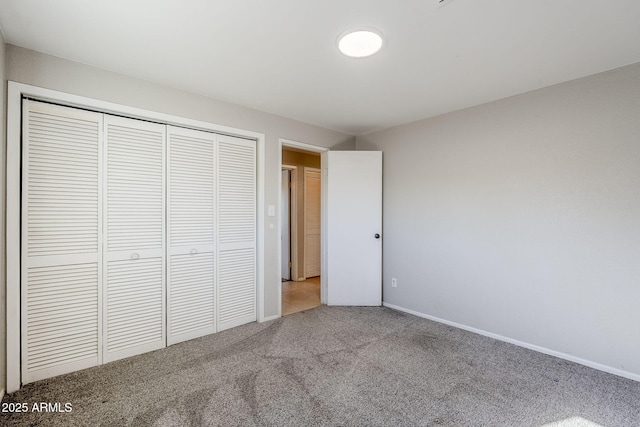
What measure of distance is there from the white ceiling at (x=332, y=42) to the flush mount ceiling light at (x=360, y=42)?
0.20ft

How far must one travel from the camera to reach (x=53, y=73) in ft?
6.78

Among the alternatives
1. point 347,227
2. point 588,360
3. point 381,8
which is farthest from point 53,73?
point 588,360

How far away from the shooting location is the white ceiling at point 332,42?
1.59 m

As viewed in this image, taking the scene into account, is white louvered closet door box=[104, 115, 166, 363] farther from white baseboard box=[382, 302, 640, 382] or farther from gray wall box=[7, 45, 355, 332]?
white baseboard box=[382, 302, 640, 382]

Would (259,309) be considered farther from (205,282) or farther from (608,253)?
(608,253)

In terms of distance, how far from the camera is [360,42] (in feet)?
6.19

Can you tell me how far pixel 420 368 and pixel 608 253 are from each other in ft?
5.57

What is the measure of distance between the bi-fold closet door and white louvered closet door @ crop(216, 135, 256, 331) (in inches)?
0.4

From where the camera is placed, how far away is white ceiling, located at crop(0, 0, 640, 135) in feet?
5.23

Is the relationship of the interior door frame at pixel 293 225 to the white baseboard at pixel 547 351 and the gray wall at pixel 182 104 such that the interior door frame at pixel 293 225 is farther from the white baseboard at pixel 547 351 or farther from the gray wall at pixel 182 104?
the white baseboard at pixel 547 351

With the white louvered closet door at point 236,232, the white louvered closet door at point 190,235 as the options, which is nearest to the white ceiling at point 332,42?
the white louvered closet door at point 190,235

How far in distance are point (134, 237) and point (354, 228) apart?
2445 mm

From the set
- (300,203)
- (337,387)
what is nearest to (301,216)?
(300,203)

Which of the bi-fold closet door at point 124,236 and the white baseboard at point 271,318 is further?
the white baseboard at point 271,318
